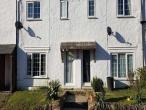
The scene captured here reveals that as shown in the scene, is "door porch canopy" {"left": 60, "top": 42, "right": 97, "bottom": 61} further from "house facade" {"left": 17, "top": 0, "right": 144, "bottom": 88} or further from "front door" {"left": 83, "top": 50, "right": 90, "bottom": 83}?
"front door" {"left": 83, "top": 50, "right": 90, "bottom": 83}

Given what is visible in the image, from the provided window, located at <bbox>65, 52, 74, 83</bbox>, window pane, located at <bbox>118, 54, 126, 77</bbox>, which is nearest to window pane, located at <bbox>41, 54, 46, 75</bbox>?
window, located at <bbox>65, 52, 74, 83</bbox>

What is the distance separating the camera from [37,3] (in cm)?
3716

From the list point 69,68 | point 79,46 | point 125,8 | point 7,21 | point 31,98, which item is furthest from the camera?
point 7,21

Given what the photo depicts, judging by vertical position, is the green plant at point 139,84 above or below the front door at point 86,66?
below

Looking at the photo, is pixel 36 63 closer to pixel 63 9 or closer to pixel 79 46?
pixel 79 46

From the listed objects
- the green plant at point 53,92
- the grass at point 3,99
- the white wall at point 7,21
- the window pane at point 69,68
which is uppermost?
the white wall at point 7,21

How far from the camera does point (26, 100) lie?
3178 cm

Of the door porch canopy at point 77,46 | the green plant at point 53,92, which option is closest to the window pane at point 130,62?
the door porch canopy at point 77,46

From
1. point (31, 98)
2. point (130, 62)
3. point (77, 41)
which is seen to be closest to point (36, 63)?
point (77, 41)

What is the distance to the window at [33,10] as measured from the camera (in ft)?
122

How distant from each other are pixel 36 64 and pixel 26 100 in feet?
18.8

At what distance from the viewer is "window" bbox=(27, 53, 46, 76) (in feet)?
120

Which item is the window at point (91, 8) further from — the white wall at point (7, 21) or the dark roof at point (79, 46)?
the white wall at point (7, 21)

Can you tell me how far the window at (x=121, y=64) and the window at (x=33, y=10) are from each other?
7.77 m
